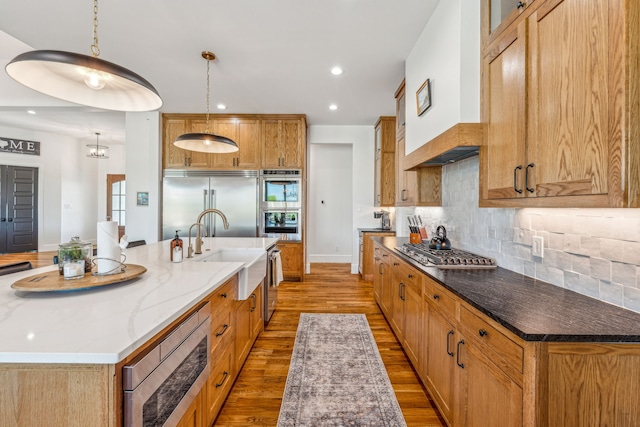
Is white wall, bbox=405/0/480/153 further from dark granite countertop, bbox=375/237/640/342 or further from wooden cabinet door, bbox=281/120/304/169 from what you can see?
wooden cabinet door, bbox=281/120/304/169

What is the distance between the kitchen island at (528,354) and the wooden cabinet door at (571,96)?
19.6 inches

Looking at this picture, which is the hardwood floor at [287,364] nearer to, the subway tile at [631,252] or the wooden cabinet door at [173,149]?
the subway tile at [631,252]

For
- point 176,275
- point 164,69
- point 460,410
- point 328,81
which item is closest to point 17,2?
point 164,69

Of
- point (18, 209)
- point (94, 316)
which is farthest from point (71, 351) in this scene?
point (18, 209)

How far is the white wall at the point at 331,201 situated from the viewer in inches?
257

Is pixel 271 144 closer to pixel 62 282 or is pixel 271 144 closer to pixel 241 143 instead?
pixel 241 143

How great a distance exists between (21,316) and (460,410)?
1.93 meters

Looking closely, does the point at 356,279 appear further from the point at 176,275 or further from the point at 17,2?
the point at 17,2

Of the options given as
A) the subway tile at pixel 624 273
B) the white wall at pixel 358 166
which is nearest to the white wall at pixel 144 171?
the white wall at pixel 358 166

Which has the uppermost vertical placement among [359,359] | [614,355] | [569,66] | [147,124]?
[147,124]

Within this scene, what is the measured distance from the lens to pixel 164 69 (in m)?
3.44

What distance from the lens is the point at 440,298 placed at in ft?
5.45

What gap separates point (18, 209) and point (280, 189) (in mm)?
6749

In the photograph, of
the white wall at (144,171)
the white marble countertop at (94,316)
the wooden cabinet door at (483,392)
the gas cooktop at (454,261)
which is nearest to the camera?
the white marble countertop at (94,316)
